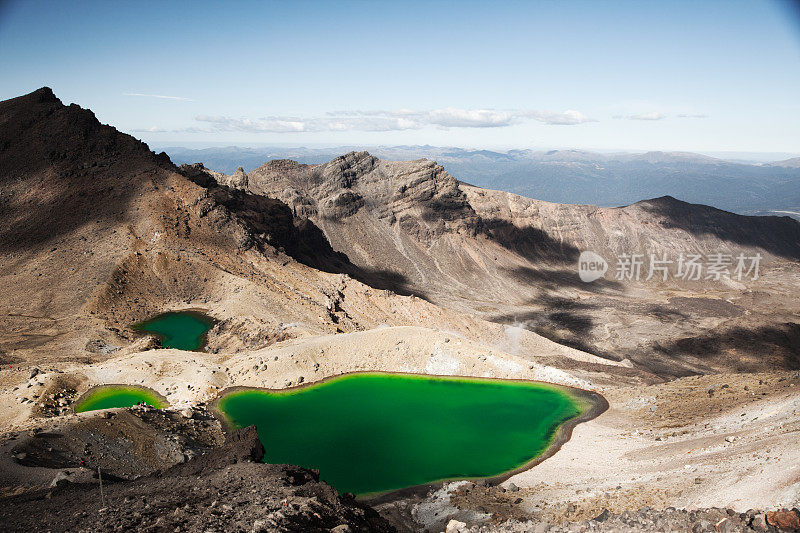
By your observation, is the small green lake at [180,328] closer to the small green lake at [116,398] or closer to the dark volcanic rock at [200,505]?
the small green lake at [116,398]

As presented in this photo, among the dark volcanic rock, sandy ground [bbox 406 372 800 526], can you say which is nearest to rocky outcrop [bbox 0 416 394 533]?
the dark volcanic rock

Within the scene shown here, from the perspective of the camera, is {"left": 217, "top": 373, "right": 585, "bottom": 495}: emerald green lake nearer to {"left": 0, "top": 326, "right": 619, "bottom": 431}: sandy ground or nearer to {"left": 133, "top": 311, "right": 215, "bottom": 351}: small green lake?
{"left": 0, "top": 326, "right": 619, "bottom": 431}: sandy ground

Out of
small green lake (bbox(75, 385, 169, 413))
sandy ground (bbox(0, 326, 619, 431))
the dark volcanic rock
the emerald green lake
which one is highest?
the dark volcanic rock

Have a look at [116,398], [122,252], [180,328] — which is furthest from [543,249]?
[116,398]

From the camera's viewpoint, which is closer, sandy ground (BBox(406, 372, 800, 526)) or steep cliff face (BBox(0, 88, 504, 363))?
sandy ground (BBox(406, 372, 800, 526))

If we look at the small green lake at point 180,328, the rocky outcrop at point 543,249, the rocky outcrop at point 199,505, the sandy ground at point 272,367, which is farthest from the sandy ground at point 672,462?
the small green lake at point 180,328

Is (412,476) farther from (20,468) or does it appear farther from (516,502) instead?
(20,468)

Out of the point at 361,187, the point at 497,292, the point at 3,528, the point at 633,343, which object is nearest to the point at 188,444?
the point at 3,528
